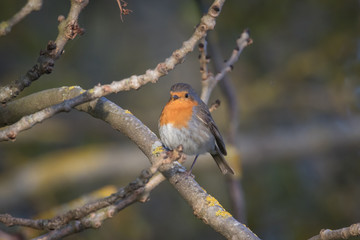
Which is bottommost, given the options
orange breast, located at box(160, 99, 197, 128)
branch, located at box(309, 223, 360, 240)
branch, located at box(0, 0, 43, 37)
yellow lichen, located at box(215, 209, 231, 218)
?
branch, located at box(309, 223, 360, 240)

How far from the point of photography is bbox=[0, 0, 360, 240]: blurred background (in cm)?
719

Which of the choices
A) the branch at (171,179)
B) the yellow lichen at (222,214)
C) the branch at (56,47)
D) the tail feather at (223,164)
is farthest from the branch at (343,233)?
the tail feather at (223,164)

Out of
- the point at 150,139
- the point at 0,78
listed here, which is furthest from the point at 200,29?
the point at 0,78

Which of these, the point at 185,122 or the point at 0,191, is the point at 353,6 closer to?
the point at 185,122

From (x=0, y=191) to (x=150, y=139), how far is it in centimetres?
382

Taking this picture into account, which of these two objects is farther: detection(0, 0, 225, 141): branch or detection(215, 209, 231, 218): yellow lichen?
detection(215, 209, 231, 218): yellow lichen

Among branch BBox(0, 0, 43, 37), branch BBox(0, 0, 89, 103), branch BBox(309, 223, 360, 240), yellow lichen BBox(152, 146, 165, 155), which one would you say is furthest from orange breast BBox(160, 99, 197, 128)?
branch BBox(309, 223, 360, 240)

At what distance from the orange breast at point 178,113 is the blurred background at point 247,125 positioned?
1.74 m

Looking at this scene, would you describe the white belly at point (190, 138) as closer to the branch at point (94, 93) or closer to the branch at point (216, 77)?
the branch at point (216, 77)

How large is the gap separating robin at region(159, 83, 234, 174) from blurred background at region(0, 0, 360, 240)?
1.61m

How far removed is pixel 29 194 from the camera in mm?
6781

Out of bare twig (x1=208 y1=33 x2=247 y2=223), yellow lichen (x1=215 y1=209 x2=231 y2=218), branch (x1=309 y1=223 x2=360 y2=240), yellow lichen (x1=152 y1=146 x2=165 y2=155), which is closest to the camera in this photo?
branch (x1=309 y1=223 x2=360 y2=240)

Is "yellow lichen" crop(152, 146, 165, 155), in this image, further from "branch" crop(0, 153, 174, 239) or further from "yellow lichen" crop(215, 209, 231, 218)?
"branch" crop(0, 153, 174, 239)

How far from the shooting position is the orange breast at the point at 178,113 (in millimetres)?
4863
